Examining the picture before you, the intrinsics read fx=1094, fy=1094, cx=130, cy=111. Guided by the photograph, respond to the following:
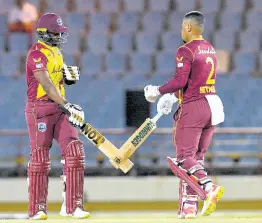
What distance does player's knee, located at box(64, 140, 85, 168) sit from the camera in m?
9.61

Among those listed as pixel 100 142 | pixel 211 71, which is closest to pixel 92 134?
pixel 100 142

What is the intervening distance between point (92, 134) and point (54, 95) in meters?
0.60

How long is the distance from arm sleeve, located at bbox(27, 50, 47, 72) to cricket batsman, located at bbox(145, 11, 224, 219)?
0.98m

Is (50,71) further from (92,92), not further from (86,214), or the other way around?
(92,92)

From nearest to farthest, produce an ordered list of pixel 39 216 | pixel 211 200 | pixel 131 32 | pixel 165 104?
pixel 211 200
pixel 39 216
pixel 165 104
pixel 131 32

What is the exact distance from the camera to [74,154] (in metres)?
9.61

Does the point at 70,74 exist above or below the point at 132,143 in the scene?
above

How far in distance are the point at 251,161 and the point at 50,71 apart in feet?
23.3

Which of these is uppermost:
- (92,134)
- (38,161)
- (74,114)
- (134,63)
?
(134,63)

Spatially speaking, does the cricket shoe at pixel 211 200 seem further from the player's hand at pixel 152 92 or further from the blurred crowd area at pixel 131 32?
the blurred crowd area at pixel 131 32

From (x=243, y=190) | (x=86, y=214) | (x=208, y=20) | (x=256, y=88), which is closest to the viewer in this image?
(x=86, y=214)

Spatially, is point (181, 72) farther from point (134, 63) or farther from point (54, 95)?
point (134, 63)

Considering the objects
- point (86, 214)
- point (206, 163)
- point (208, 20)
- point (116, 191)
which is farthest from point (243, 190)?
point (86, 214)

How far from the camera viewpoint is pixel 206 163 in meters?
15.7
